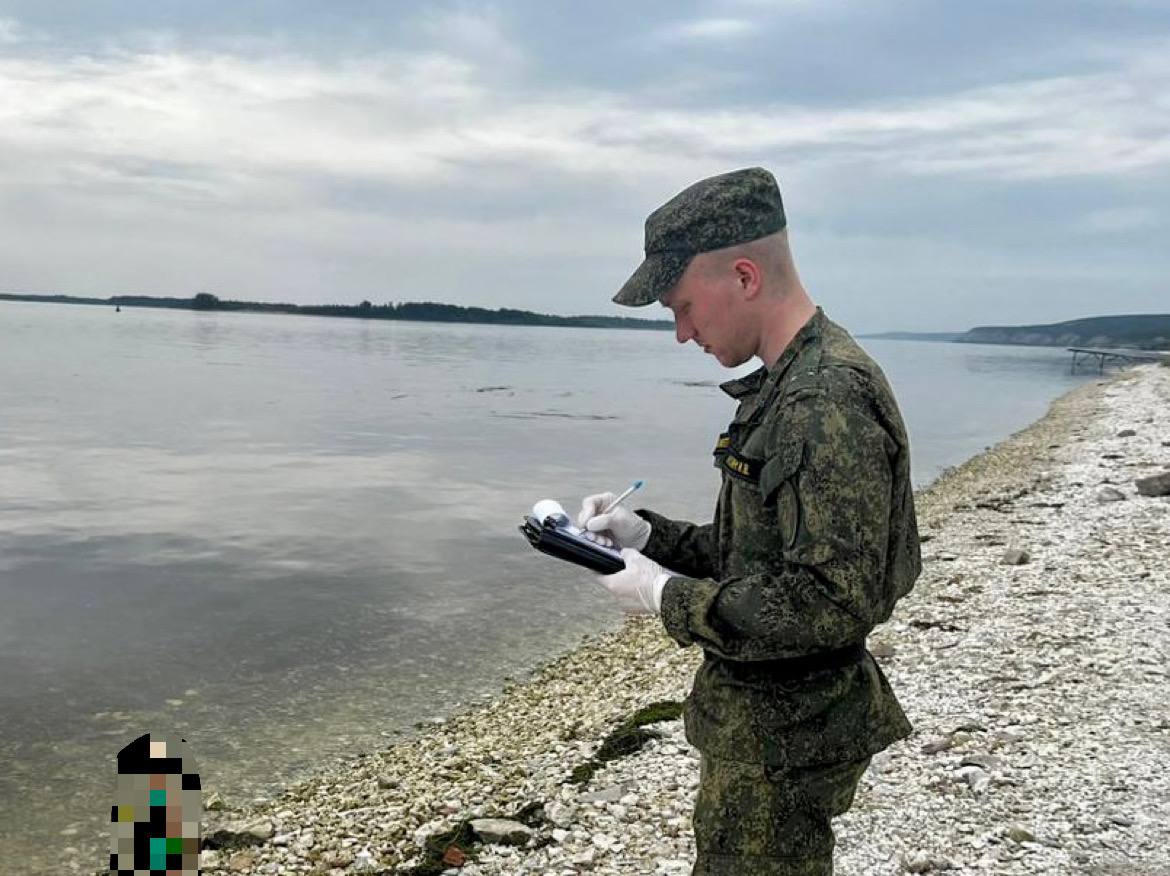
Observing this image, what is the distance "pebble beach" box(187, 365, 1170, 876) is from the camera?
→ 6113 millimetres

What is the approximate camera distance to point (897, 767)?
7031mm

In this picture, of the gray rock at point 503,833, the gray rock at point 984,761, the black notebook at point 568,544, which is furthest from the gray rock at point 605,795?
the black notebook at point 568,544

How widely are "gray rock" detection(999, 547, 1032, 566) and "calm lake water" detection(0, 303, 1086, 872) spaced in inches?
208

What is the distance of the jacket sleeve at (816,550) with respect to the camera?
2.91 m

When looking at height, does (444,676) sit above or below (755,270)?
below

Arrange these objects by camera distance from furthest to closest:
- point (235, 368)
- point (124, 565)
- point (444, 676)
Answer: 1. point (235, 368)
2. point (124, 565)
3. point (444, 676)

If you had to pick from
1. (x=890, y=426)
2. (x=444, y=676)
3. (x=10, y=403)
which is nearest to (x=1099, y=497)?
(x=444, y=676)

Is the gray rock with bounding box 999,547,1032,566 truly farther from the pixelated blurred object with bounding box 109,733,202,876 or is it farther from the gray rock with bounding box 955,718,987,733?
the pixelated blurred object with bounding box 109,733,202,876

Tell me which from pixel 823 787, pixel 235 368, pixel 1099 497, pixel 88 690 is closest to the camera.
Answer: pixel 823 787

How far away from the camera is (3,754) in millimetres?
9219

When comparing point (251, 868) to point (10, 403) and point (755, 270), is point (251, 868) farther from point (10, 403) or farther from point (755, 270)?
point (10, 403)

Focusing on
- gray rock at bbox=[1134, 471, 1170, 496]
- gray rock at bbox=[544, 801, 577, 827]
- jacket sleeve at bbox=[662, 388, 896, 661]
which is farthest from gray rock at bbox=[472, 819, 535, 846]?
gray rock at bbox=[1134, 471, 1170, 496]

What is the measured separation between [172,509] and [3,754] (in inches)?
491

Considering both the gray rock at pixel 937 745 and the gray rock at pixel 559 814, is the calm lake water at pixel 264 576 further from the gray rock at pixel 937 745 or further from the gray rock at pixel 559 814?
the gray rock at pixel 937 745
